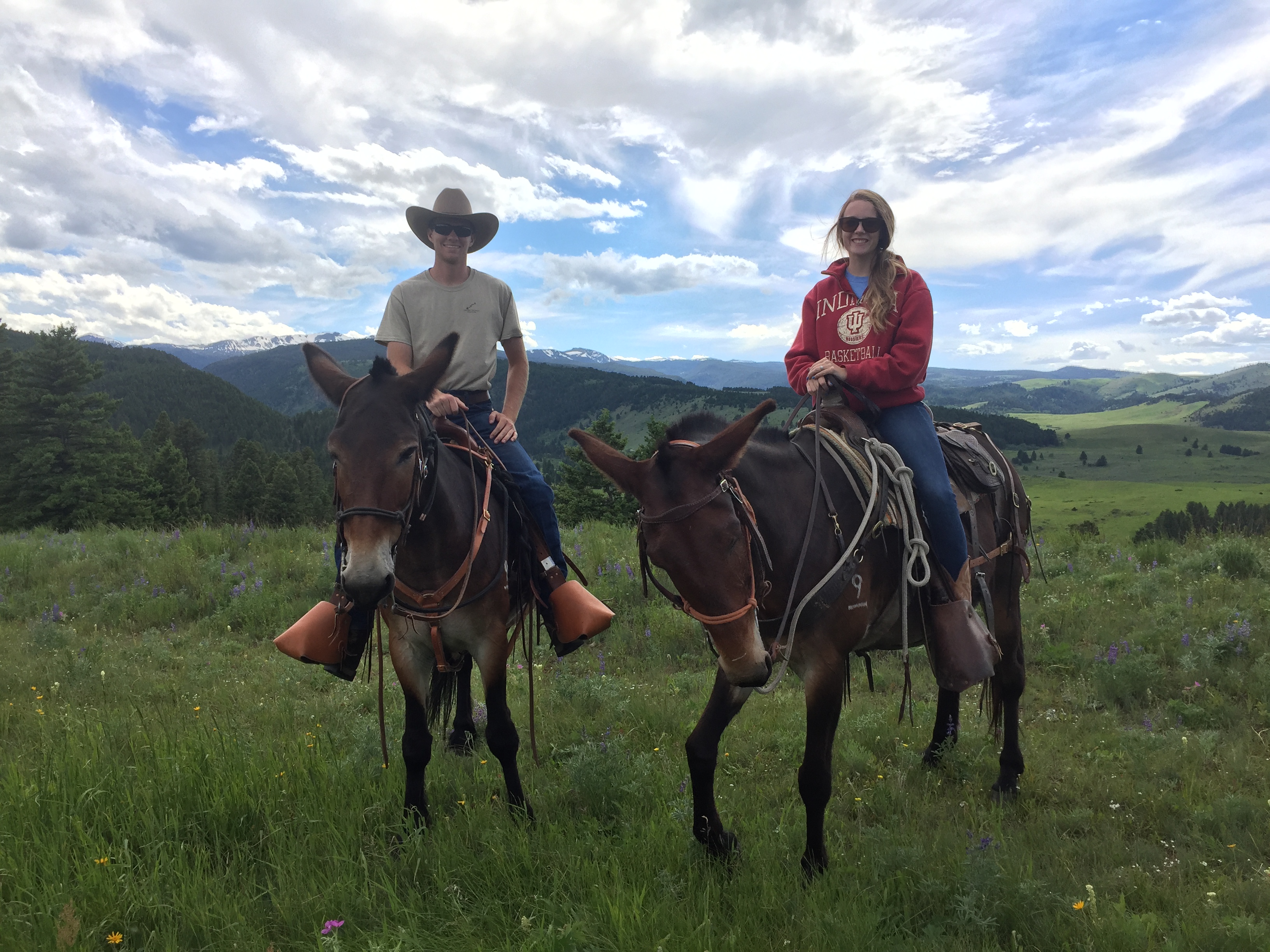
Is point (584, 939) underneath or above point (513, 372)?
underneath

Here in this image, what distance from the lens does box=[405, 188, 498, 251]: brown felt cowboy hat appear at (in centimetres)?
435

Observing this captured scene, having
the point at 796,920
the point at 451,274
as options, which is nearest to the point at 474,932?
the point at 796,920

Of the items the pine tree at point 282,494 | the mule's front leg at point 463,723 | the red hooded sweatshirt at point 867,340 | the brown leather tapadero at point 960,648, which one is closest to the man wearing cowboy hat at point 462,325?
the mule's front leg at point 463,723

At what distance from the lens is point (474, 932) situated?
111 inches

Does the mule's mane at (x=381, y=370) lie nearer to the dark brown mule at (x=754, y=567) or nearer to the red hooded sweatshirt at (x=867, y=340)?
the dark brown mule at (x=754, y=567)

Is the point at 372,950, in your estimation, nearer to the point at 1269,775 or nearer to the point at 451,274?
the point at 451,274

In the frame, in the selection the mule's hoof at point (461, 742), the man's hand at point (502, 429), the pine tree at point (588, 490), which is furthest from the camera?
the pine tree at point (588, 490)

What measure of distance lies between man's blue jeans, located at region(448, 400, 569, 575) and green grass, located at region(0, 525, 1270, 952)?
143 centimetres

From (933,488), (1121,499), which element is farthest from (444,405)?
(1121,499)

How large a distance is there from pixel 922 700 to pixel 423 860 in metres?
4.82

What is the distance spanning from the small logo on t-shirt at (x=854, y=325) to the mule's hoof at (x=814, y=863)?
3.07 metres

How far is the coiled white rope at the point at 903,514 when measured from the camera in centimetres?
352

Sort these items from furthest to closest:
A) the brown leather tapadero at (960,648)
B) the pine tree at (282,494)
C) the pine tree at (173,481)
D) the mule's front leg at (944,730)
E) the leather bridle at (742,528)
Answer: the pine tree at (282,494)
the pine tree at (173,481)
the mule's front leg at (944,730)
the brown leather tapadero at (960,648)
the leather bridle at (742,528)

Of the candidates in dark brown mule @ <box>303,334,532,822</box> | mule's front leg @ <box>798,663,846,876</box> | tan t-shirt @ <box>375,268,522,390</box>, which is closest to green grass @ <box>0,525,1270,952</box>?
mule's front leg @ <box>798,663,846,876</box>
